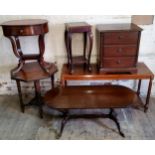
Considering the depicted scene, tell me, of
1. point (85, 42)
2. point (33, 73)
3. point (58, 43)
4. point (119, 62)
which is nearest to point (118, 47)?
point (119, 62)

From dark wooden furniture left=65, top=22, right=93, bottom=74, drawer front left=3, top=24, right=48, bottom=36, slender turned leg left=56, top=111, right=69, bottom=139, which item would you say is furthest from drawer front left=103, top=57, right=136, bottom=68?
drawer front left=3, top=24, right=48, bottom=36

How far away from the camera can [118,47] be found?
7.31ft

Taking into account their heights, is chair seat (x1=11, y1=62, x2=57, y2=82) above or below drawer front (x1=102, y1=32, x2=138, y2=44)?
below

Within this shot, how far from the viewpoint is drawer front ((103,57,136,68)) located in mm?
2293

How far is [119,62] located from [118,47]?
0.59ft

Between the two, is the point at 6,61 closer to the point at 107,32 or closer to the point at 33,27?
the point at 33,27

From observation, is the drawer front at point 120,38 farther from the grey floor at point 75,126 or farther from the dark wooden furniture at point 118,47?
the grey floor at point 75,126

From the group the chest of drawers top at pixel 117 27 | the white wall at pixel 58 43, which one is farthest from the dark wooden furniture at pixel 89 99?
the chest of drawers top at pixel 117 27

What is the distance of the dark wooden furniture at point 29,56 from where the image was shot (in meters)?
2.08

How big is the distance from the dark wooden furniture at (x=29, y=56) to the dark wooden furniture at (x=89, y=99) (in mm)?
235

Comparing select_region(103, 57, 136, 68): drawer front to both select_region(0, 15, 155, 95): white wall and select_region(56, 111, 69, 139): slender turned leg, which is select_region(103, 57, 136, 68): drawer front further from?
select_region(56, 111, 69, 139): slender turned leg

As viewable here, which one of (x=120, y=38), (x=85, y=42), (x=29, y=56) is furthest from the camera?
(x=85, y=42)

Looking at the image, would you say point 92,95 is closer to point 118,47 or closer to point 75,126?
point 75,126
